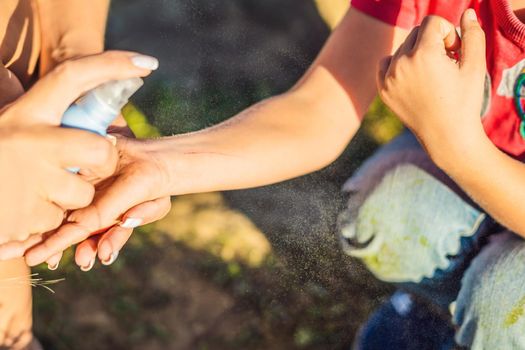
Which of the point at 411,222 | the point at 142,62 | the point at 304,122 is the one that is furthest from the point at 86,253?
the point at 411,222

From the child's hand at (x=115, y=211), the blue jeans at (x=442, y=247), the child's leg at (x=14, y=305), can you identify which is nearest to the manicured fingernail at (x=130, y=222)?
the child's hand at (x=115, y=211)

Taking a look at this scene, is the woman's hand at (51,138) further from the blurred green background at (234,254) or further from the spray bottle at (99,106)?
the blurred green background at (234,254)

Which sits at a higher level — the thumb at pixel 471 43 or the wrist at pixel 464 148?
the thumb at pixel 471 43

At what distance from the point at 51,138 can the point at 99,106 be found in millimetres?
91

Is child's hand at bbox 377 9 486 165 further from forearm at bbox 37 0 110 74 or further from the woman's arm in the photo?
forearm at bbox 37 0 110 74

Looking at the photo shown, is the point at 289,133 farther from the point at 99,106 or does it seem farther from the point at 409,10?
the point at 99,106

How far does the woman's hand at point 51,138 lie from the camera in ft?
3.26

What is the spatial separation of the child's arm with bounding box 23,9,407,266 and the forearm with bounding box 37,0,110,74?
38cm

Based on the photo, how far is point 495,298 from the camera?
3.95ft

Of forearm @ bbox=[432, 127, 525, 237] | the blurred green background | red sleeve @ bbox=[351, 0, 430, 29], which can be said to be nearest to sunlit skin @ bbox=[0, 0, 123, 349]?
the blurred green background

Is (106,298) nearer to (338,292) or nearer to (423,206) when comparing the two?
(338,292)

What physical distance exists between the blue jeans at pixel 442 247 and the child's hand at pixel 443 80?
21 centimetres

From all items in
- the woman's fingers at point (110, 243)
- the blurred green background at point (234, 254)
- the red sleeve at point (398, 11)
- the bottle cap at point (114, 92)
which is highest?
the red sleeve at point (398, 11)

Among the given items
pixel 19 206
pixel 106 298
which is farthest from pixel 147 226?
pixel 19 206
